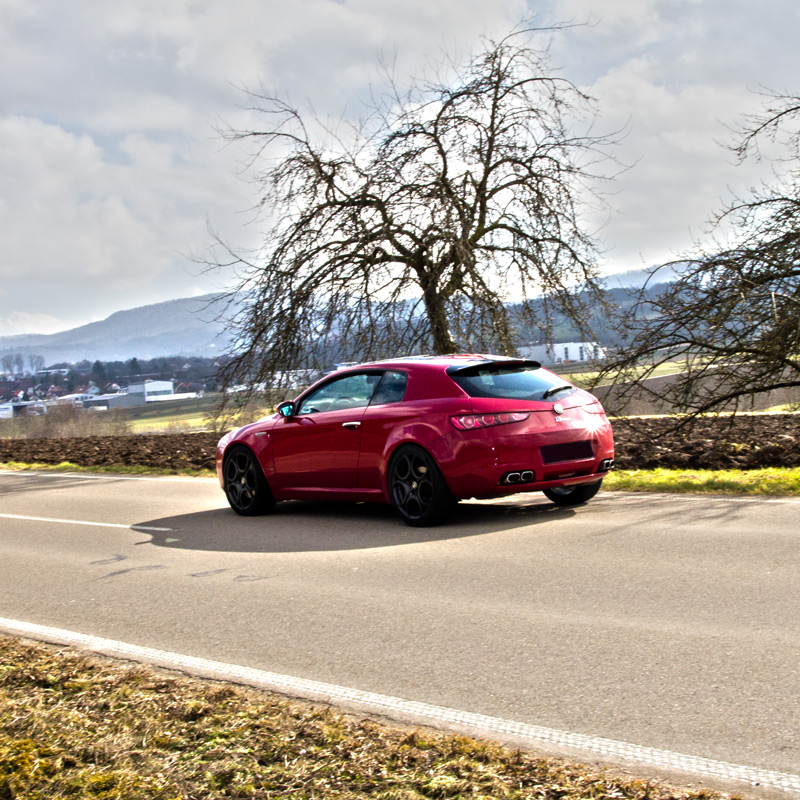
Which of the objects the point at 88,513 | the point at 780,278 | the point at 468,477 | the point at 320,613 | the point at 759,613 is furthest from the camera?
the point at 88,513

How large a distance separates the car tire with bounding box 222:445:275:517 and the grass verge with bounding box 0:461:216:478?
496 cm

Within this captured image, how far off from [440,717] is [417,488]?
4980 mm

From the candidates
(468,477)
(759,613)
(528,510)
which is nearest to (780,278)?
(528,510)

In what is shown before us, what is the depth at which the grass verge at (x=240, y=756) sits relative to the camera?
3447 mm

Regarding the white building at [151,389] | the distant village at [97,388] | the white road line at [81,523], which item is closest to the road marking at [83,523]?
the white road line at [81,523]

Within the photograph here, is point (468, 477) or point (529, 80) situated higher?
point (529, 80)

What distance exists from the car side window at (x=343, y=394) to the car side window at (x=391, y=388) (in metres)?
0.09

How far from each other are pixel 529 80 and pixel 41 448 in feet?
55.2

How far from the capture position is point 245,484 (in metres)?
11.2

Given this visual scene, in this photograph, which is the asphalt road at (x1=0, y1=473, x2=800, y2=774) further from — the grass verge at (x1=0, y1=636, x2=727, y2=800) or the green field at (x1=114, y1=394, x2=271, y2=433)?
the green field at (x1=114, y1=394, x2=271, y2=433)

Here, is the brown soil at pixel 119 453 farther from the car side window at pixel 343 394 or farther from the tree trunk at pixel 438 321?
the car side window at pixel 343 394

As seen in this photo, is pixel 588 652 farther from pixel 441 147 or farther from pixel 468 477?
pixel 441 147

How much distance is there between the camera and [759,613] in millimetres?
5574

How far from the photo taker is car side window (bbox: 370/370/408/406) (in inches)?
378
